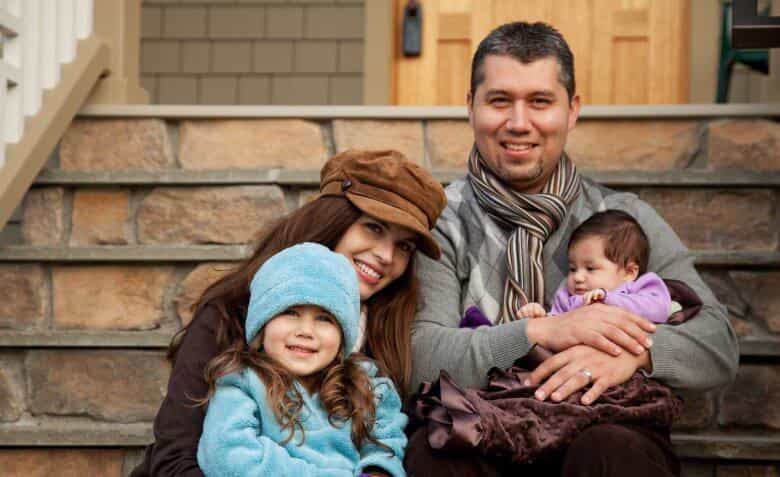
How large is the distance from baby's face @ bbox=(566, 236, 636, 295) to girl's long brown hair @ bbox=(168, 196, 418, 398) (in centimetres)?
39

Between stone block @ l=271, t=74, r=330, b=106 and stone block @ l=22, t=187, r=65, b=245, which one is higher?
stone block @ l=271, t=74, r=330, b=106

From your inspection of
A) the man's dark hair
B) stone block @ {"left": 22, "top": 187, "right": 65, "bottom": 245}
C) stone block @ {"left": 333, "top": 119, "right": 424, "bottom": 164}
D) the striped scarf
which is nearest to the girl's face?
the striped scarf

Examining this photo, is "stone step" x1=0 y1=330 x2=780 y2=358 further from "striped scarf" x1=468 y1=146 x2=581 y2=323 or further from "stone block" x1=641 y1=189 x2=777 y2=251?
"stone block" x1=641 y1=189 x2=777 y2=251

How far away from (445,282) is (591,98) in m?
2.48

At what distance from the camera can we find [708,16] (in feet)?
15.8

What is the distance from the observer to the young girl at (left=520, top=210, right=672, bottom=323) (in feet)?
8.14

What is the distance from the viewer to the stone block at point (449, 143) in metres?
3.40

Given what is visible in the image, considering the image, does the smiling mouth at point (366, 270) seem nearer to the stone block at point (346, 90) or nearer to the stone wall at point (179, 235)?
the stone wall at point (179, 235)

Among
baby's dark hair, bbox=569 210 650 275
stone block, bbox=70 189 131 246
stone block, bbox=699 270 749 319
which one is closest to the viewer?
baby's dark hair, bbox=569 210 650 275

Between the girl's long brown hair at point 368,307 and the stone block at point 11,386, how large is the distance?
837 millimetres

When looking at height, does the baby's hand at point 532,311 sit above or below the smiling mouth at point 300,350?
above

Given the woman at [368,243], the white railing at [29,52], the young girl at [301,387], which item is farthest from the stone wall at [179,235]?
the young girl at [301,387]

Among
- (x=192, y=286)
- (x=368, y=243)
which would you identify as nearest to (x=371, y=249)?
(x=368, y=243)

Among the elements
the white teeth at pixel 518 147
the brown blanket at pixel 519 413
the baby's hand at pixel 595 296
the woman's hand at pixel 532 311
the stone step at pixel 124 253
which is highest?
the white teeth at pixel 518 147
